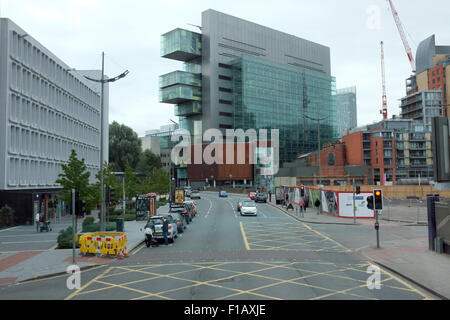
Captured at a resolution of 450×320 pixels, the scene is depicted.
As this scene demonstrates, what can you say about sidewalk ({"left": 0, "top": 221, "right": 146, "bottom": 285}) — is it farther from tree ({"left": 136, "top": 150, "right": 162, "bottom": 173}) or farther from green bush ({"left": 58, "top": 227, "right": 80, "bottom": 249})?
tree ({"left": 136, "top": 150, "right": 162, "bottom": 173})

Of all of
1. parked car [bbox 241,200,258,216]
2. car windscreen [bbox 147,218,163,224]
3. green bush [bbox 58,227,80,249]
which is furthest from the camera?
parked car [bbox 241,200,258,216]

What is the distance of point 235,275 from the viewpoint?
14.1 meters

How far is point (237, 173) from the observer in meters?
118

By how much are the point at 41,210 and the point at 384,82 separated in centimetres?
19425

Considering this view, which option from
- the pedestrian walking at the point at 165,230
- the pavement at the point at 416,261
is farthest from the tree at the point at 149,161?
the pavement at the point at 416,261

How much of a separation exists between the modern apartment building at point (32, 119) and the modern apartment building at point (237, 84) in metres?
70.5

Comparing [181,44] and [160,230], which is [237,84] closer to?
[181,44]

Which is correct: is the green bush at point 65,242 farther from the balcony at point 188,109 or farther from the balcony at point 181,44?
the balcony at point 181,44

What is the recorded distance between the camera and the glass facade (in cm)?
12148

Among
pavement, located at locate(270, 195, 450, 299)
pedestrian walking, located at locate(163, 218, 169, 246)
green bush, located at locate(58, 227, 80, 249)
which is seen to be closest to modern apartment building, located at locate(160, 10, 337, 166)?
→ pedestrian walking, located at locate(163, 218, 169, 246)

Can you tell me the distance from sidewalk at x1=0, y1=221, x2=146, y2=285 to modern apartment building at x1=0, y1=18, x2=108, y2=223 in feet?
54.1

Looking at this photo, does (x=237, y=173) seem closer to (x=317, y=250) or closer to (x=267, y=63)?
(x=267, y=63)

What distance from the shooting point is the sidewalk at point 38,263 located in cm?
1505
